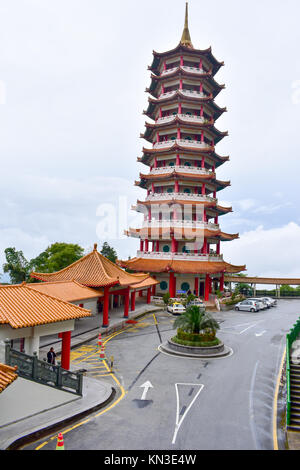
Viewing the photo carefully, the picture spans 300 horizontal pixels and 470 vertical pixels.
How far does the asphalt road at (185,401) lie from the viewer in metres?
12.0

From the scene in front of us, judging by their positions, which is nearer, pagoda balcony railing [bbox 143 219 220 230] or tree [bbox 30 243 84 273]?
pagoda balcony railing [bbox 143 219 220 230]

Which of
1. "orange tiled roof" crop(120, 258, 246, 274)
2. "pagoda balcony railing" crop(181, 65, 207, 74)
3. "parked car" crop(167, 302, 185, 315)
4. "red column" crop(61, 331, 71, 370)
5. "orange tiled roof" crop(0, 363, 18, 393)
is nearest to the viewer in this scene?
"orange tiled roof" crop(0, 363, 18, 393)

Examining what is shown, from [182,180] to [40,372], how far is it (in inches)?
1503

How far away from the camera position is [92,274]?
3120 cm

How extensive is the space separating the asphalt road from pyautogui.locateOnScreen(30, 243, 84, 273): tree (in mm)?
32621

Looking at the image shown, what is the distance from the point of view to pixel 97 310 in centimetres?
3769

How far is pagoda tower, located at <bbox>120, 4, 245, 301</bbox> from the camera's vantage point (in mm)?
46734

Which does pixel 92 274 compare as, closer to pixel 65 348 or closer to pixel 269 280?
pixel 65 348

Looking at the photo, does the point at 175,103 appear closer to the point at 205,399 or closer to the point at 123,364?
the point at 123,364

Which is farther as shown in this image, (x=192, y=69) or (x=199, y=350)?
(x=192, y=69)

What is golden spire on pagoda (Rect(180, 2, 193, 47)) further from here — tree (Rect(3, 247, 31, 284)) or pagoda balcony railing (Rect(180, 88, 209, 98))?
tree (Rect(3, 247, 31, 284))

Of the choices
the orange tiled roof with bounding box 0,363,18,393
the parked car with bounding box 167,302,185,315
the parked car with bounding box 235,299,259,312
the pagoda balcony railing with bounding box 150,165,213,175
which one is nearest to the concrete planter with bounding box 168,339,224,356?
the orange tiled roof with bounding box 0,363,18,393

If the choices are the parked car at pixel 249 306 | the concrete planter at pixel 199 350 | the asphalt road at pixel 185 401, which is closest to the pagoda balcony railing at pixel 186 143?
the parked car at pixel 249 306

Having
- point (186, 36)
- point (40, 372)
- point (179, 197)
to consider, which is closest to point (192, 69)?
point (186, 36)
